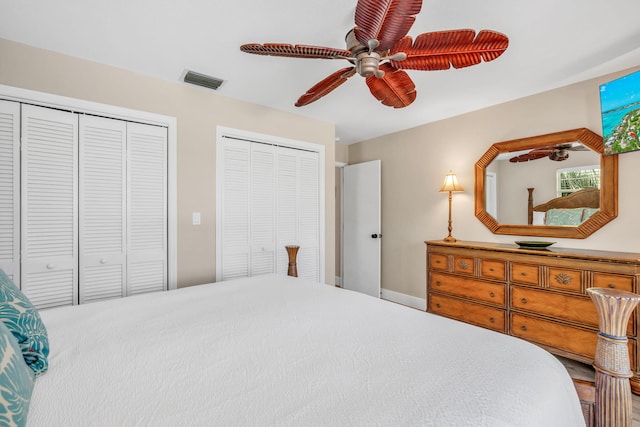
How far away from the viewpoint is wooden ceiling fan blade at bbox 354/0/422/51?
4.12 feet

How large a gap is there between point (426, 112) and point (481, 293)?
2.08 meters

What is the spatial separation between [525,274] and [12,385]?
3.17 m

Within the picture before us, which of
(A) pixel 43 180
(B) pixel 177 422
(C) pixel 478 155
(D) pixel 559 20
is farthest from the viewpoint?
(C) pixel 478 155

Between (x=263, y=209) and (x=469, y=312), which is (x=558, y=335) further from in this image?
(x=263, y=209)

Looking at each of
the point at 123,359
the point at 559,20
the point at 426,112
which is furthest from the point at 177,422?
the point at 426,112

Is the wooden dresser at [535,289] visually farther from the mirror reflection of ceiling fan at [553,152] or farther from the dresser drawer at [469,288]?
the mirror reflection of ceiling fan at [553,152]

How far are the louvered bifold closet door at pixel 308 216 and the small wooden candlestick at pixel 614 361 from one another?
286cm

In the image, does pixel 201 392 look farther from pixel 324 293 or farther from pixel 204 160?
pixel 204 160

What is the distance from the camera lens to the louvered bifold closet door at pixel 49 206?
216 centimetres

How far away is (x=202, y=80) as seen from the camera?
269cm

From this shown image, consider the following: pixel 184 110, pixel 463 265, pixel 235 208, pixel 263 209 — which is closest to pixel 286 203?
pixel 263 209

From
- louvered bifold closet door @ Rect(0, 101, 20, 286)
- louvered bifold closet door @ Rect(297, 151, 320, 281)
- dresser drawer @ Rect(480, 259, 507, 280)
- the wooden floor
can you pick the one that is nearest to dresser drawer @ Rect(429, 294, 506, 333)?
dresser drawer @ Rect(480, 259, 507, 280)

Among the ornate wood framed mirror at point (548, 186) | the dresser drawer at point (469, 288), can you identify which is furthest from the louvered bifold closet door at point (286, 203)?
the ornate wood framed mirror at point (548, 186)

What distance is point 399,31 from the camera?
1426mm
